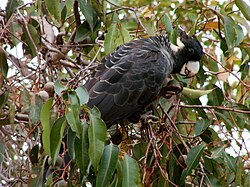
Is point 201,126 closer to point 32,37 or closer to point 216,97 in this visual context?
point 216,97

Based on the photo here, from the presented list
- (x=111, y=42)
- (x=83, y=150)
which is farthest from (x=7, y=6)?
(x=83, y=150)

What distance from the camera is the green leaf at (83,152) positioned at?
1.46 m

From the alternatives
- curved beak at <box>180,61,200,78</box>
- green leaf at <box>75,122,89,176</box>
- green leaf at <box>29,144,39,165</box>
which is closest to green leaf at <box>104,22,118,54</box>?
curved beak at <box>180,61,200,78</box>

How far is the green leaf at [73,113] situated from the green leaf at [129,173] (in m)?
0.17

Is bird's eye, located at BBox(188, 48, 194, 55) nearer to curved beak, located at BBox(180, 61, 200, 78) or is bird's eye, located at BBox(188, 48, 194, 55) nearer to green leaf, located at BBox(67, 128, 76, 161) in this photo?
curved beak, located at BBox(180, 61, 200, 78)

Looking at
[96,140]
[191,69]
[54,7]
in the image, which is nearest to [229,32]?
[191,69]

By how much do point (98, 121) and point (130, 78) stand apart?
783 mm

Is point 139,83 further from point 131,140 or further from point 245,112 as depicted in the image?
point 245,112

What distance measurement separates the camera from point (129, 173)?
147cm

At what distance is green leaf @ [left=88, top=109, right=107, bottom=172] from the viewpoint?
1423mm

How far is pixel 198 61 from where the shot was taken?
2.34 m

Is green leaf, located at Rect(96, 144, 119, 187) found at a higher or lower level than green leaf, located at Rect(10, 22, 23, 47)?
lower

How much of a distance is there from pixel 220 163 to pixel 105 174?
59 centimetres

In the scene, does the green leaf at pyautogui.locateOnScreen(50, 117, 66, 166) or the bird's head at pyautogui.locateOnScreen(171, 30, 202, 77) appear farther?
the bird's head at pyautogui.locateOnScreen(171, 30, 202, 77)
